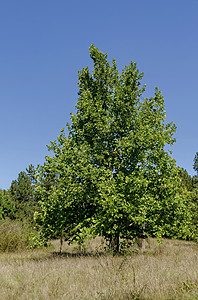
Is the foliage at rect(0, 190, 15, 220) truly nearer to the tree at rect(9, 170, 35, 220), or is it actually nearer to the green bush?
the tree at rect(9, 170, 35, 220)

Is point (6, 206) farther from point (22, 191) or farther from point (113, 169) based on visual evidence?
point (113, 169)

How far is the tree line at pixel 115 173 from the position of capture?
13.9 metres

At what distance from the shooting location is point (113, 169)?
656 inches

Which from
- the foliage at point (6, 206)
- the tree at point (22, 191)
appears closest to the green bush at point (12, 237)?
the foliage at point (6, 206)

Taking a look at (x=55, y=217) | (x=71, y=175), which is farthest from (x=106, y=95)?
(x=55, y=217)

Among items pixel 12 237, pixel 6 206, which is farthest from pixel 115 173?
pixel 6 206

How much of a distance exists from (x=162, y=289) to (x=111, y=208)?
6522mm

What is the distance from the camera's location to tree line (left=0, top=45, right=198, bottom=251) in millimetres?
13867

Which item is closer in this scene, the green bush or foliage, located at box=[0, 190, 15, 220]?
the green bush

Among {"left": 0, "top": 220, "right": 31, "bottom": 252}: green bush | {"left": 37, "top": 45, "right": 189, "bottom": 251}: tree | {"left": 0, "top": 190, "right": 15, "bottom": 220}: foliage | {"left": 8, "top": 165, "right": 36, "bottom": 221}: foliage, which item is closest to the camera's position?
{"left": 37, "top": 45, "right": 189, "bottom": 251}: tree

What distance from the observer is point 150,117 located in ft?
54.6

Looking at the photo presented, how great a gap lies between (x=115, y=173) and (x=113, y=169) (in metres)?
0.42

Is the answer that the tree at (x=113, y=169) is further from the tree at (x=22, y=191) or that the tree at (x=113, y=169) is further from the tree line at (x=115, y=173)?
the tree at (x=22, y=191)

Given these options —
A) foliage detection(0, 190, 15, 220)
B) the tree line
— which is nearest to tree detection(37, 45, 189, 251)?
the tree line
